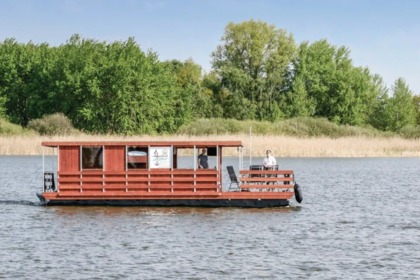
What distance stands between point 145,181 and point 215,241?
898 centimetres

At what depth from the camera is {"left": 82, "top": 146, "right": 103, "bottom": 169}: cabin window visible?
39.7m

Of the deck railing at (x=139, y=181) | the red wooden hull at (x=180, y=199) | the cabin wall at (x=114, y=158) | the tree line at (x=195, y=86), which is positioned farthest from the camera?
the tree line at (x=195, y=86)

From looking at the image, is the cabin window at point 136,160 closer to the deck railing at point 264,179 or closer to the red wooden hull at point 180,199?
the red wooden hull at point 180,199

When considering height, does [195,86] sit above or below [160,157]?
above

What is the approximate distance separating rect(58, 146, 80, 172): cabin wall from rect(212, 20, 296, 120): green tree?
284 ft

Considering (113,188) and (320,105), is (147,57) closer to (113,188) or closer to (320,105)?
(320,105)

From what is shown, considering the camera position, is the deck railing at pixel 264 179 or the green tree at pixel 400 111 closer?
the deck railing at pixel 264 179

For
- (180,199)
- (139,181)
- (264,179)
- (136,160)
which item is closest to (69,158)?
(136,160)

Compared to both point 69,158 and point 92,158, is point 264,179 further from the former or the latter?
point 69,158

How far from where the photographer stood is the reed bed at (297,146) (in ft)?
257

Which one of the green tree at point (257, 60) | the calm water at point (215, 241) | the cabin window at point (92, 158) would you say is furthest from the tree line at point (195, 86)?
the cabin window at point (92, 158)

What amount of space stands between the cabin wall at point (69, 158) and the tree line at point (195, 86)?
219 ft

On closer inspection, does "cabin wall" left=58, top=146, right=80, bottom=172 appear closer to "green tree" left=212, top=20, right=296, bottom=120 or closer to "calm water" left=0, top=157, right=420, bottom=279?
"calm water" left=0, top=157, right=420, bottom=279

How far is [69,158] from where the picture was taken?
39.6 meters
